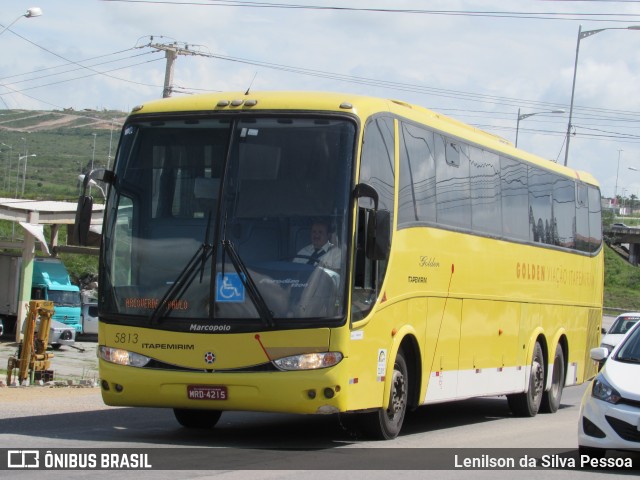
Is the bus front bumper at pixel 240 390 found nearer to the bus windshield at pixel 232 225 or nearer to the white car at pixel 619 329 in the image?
the bus windshield at pixel 232 225

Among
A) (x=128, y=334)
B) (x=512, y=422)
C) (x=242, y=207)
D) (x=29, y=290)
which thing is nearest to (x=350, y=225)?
(x=242, y=207)

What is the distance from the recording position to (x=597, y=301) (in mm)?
22484

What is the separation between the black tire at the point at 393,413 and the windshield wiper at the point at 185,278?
259 centimetres

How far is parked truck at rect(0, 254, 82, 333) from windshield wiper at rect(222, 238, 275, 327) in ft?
107

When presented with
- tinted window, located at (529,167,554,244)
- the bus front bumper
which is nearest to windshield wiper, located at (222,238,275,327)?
the bus front bumper

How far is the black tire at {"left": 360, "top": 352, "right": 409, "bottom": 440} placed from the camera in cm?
1288

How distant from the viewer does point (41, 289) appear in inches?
1745

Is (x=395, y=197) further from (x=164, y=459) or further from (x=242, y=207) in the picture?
(x=164, y=459)

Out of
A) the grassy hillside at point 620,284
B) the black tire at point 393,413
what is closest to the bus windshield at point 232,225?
the black tire at point 393,413

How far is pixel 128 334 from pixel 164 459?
5.95 ft

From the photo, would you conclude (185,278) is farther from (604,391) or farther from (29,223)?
(29,223)

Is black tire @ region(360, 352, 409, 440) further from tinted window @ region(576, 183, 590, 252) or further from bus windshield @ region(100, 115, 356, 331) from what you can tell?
tinted window @ region(576, 183, 590, 252)

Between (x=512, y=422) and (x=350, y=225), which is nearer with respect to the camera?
(x=350, y=225)

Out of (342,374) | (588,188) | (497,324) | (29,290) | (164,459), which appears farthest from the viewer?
(29,290)
